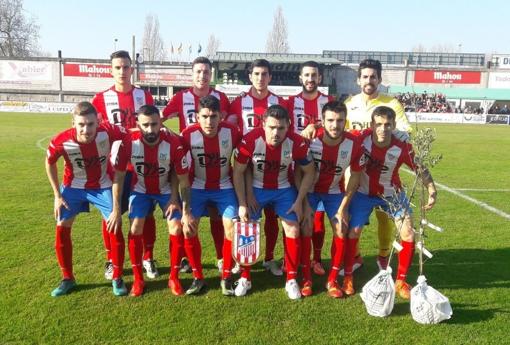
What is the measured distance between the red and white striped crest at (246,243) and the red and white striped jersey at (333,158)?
85cm

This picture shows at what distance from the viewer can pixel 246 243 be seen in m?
3.89

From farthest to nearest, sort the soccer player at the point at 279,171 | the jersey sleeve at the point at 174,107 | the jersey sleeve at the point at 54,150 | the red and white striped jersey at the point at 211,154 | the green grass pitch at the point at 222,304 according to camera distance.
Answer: the jersey sleeve at the point at 174,107, the red and white striped jersey at the point at 211,154, the soccer player at the point at 279,171, the jersey sleeve at the point at 54,150, the green grass pitch at the point at 222,304

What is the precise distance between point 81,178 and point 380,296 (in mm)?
2791

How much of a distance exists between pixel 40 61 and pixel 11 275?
4809 cm

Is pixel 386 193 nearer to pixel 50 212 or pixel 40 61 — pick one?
pixel 50 212

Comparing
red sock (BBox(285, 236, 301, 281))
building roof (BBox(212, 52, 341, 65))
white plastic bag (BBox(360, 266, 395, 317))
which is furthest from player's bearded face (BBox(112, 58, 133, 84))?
building roof (BBox(212, 52, 341, 65))

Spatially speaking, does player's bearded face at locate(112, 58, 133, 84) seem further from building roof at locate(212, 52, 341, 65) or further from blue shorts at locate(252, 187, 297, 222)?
building roof at locate(212, 52, 341, 65)

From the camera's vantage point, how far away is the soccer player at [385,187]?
13.2ft

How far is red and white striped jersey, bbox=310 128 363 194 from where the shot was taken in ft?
13.5

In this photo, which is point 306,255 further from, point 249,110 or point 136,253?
point 249,110

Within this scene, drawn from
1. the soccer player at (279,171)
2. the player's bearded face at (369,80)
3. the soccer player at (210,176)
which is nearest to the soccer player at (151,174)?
the soccer player at (210,176)

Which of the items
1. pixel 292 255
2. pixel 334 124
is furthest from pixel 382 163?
pixel 292 255

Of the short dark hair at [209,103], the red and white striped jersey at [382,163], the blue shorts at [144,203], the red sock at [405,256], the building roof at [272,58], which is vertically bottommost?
the red sock at [405,256]

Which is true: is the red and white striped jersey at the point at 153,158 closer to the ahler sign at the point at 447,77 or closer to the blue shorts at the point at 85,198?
the blue shorts at the point at 85,198
